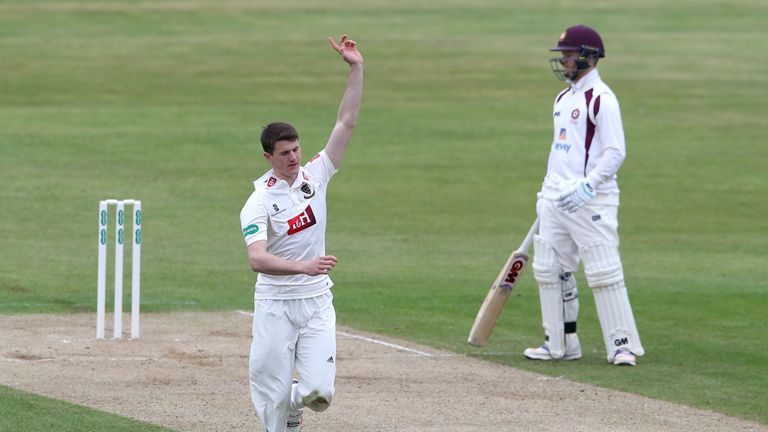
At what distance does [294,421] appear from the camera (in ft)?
27.7

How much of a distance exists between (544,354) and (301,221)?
13.0ft

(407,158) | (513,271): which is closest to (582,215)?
(513,271)

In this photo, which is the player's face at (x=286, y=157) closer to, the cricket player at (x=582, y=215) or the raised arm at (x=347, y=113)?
the raised arm at (x=347, y=113)

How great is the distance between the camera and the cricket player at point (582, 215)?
11422mm

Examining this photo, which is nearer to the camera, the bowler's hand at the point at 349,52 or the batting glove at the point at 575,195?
the bowler's hand at the point at 349,52

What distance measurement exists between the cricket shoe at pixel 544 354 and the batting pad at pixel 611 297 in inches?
10.5

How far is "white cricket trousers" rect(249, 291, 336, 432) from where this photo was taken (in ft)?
26.8

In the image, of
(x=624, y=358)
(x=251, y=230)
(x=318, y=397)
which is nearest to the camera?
(x=251, y=230)

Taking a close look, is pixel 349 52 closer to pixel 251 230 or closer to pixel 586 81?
pixel 251 230

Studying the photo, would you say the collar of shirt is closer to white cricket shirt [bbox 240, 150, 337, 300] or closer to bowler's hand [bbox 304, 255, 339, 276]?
white cricket shirt [bbox 240, 150, 337, 300]

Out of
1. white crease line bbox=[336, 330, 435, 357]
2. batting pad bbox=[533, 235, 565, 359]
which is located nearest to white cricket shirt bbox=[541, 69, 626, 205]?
batting pad bbox=[533, 235, 565, 359]

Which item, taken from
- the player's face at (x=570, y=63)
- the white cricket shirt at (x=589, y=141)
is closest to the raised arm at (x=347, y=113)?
the white cricket shirt at (x=589, y=141)

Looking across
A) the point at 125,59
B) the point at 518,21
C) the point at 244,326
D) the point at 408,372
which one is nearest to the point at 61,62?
the point at 125,59

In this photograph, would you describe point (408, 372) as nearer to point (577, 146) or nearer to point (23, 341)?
point (577, 146)
